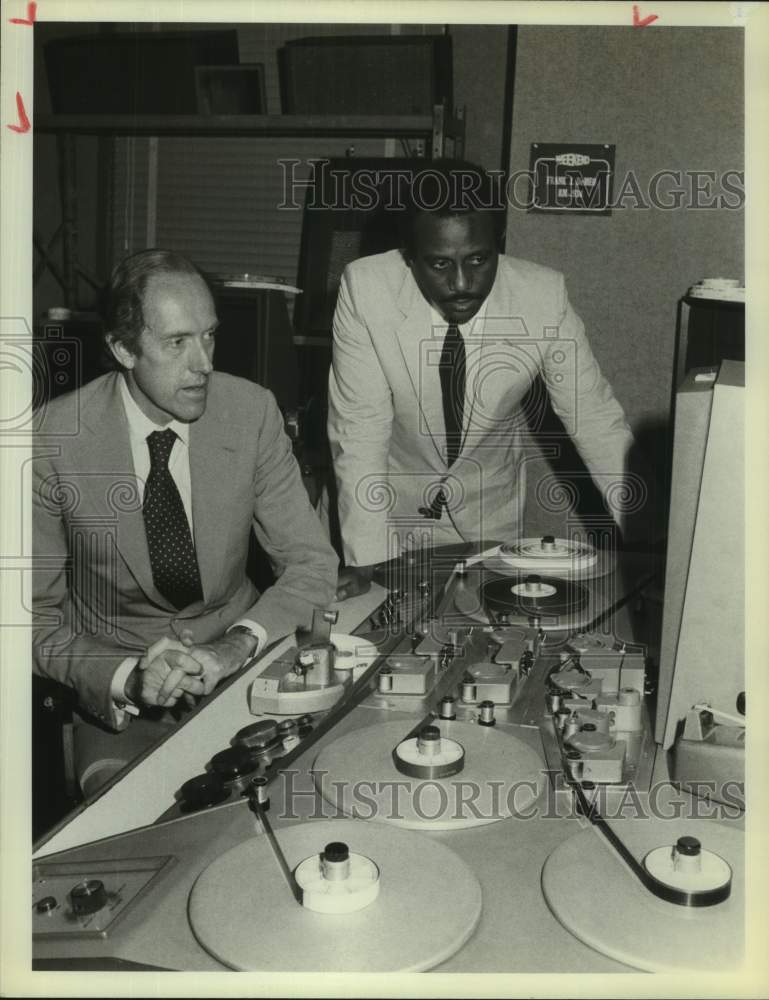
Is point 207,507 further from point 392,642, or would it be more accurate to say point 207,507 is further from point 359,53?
point 359,53

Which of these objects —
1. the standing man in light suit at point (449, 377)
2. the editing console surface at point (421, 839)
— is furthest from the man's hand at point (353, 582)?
the standing man in light suit at point (449, 377)

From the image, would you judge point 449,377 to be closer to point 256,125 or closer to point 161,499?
point 161,499

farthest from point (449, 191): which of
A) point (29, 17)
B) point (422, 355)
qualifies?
point (29, 17)

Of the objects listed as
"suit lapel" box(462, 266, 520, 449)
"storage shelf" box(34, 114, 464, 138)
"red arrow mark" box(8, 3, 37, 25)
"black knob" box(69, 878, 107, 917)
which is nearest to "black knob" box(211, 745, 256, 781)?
"black knob" box(69, 878, 107, 917)

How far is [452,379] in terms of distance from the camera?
224 cm

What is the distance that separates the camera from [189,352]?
1.64 metres

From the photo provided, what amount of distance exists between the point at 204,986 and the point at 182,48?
3.05m

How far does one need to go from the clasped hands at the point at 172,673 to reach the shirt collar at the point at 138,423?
16.5 inches

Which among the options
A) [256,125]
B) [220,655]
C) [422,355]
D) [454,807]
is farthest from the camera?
[256,125]

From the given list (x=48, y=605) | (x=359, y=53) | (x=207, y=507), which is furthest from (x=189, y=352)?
(x=359, y=53)

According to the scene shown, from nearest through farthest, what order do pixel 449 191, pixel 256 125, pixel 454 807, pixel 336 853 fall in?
pixel 336 853 → pixel 454 807 → pixel 449 191 → pixel 256 125

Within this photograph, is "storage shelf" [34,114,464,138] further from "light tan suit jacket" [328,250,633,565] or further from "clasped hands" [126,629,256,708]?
"clasped hands" [126,629,256,708]

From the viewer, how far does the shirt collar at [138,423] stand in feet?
5.14

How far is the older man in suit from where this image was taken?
1.53 m
